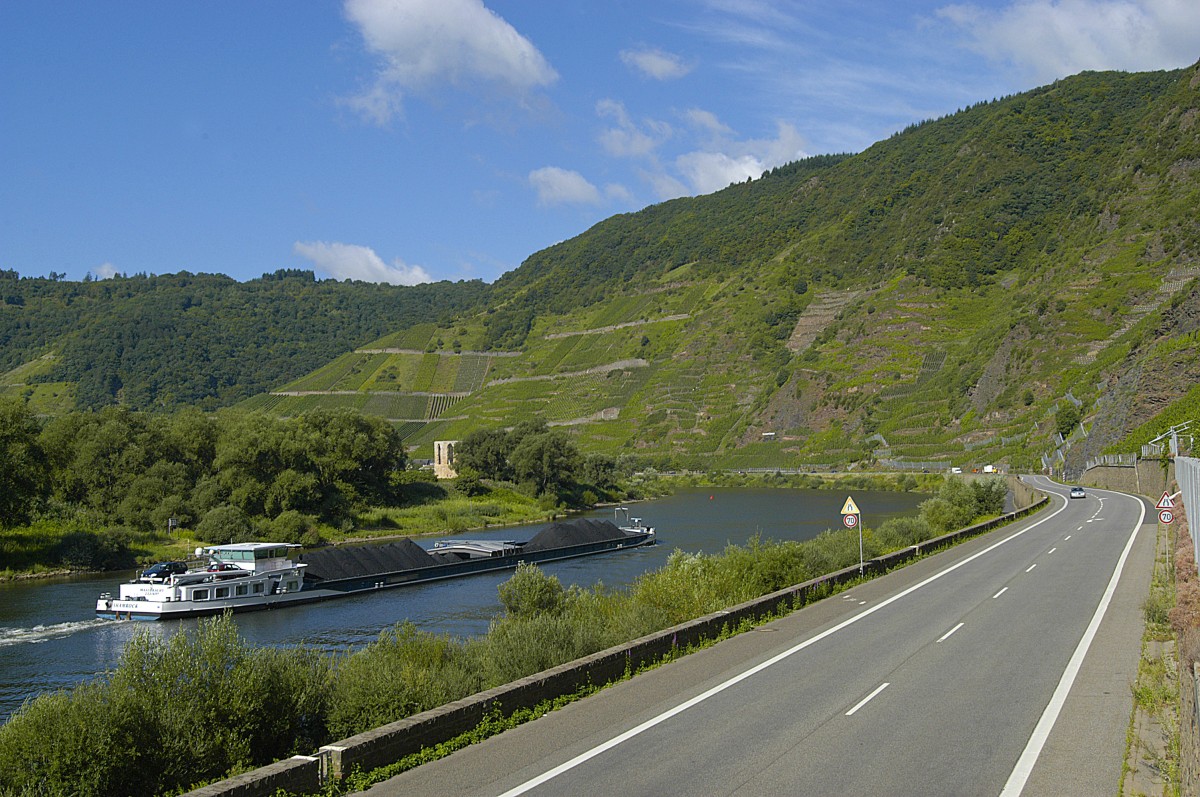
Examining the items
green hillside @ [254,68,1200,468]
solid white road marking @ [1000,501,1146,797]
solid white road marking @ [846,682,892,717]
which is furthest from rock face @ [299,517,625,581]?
green hillside @ [254,68,1200,468]

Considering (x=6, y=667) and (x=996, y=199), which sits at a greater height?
(x=996, y=199)

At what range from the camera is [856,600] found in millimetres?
24406

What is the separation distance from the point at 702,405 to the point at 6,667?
14653 cm

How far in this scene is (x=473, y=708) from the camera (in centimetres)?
1220

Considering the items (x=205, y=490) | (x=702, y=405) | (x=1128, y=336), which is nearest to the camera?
(x=205, y=490)

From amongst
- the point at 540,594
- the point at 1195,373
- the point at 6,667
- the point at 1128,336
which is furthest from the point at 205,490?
the point at 1128,336

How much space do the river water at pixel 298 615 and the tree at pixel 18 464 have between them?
18.2 ft

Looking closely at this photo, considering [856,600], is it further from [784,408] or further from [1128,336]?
[784,408]

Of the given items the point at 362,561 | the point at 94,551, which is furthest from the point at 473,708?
the point at 94,551

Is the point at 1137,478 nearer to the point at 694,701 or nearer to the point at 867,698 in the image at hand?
the point at 867,698

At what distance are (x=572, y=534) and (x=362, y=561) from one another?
685 inches

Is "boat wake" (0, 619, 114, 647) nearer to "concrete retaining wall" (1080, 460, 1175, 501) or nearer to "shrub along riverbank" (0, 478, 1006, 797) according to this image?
"shrub along riverbank" (0, 478, 1006, 797)

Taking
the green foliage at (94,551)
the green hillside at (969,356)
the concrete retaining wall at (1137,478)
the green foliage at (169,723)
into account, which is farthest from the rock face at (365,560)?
the green hillside at (969,356)

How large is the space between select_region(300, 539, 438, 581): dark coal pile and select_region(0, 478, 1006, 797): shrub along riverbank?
32829mm
